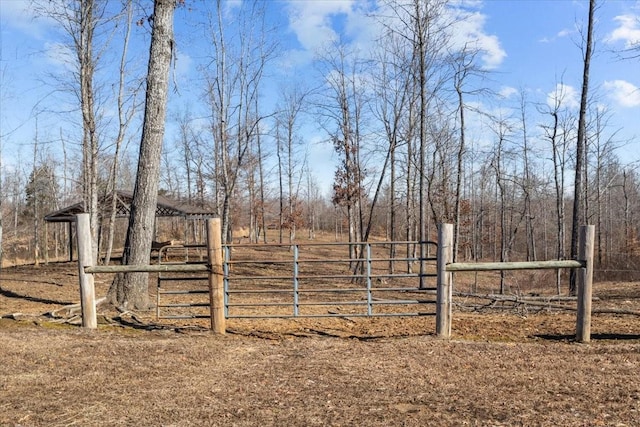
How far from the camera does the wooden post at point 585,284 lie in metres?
5.71

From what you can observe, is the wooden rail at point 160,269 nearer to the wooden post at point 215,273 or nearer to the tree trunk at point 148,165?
the wooden post at point 215,273

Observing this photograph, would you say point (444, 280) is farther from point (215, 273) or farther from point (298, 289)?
point (298, 289)

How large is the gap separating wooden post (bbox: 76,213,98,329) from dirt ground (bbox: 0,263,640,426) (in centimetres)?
21

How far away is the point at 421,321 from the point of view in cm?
787

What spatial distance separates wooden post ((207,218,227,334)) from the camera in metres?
6.26

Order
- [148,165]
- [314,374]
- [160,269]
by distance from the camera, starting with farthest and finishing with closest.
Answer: [148,165] < [160,269] < [314,374]

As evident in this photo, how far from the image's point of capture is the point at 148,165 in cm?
791

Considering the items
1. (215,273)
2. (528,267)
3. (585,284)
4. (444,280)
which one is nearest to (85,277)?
(215,273)

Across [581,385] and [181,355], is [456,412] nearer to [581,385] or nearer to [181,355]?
[581,385]

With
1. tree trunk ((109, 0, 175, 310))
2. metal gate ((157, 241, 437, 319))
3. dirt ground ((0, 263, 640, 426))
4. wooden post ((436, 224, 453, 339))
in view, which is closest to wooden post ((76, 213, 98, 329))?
dirt ground ((0, 263, 640, 426))

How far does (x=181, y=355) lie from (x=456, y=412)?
3093 millimetres

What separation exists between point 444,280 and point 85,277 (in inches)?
191

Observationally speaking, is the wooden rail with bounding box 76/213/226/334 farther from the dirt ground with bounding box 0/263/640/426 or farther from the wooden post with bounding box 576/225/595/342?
the wooden post with bounding box 576/225/595/342

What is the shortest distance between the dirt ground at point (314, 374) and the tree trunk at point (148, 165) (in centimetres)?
68
